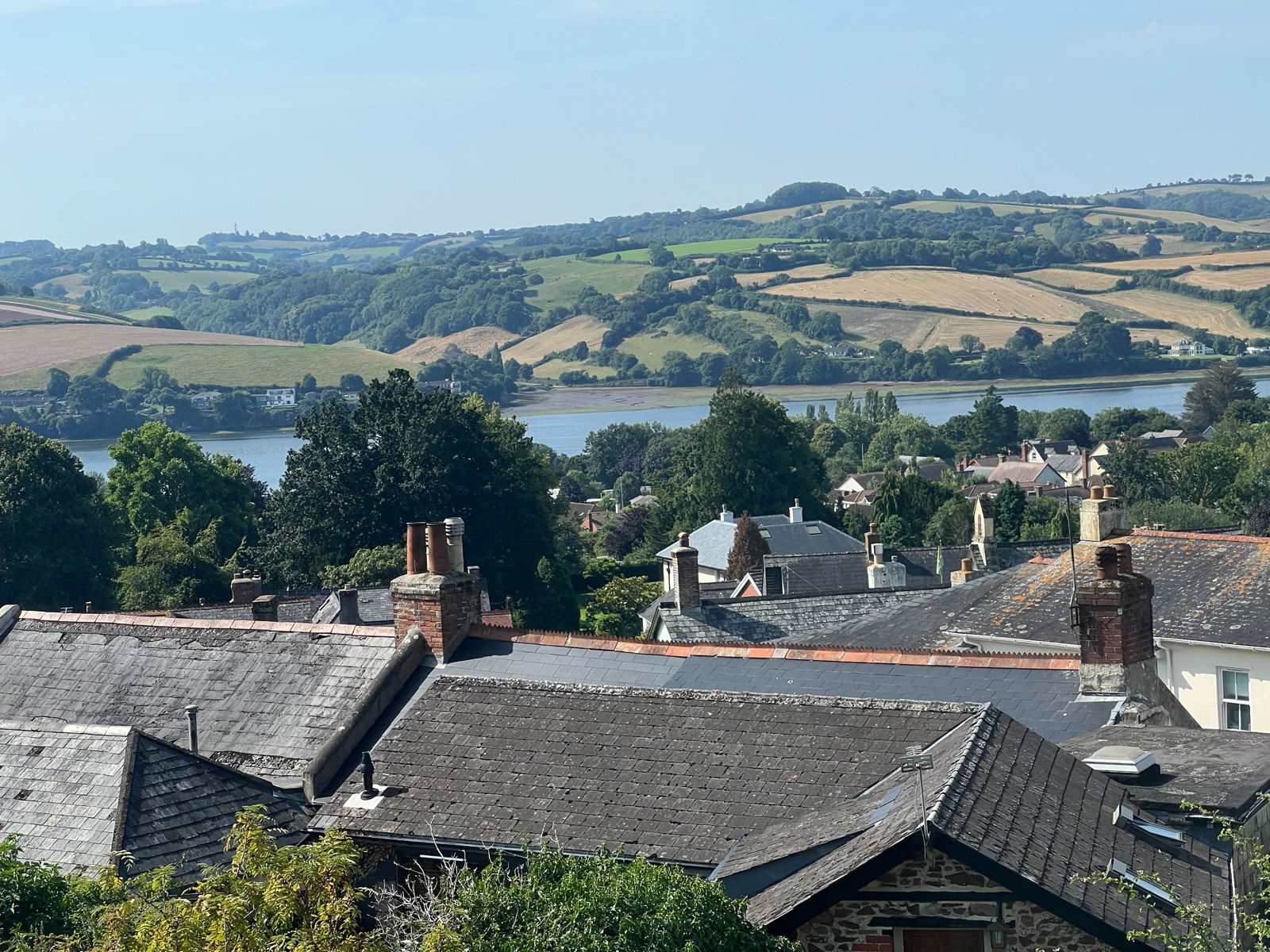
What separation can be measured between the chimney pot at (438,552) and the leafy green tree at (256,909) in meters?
5.94

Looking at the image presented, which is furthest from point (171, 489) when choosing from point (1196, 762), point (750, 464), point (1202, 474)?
point (1196, 762)

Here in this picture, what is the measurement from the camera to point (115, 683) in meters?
17.6

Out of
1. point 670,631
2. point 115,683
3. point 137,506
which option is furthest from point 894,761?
point 137,506

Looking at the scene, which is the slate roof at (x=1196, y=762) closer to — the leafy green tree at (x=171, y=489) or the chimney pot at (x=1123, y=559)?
the chimney pot at (x=1123, y=559)

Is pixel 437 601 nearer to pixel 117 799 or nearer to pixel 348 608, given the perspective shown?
pixel 117 799

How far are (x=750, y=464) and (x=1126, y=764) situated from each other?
8569 cm

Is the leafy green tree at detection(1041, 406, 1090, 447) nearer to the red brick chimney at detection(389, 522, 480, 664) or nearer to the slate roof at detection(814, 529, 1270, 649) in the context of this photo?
the slate roof at detection(814, 529, 1270, 649)

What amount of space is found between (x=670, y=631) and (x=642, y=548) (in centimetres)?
6132

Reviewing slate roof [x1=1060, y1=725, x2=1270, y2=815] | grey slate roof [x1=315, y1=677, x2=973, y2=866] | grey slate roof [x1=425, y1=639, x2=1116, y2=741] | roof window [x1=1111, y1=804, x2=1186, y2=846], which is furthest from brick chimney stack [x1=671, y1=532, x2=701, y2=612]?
roof window [x1=1111, y1=804, x2=1186, y2=846]

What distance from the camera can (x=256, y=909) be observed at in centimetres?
934

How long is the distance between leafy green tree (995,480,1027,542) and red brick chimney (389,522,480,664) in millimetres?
69763

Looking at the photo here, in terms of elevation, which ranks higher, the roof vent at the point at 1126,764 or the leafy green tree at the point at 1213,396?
the roof vent at the point at 1126,764

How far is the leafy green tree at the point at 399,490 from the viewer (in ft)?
223

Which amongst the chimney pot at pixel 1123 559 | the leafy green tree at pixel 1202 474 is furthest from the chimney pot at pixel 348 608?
the leafy green tree at pixel 1202 474
